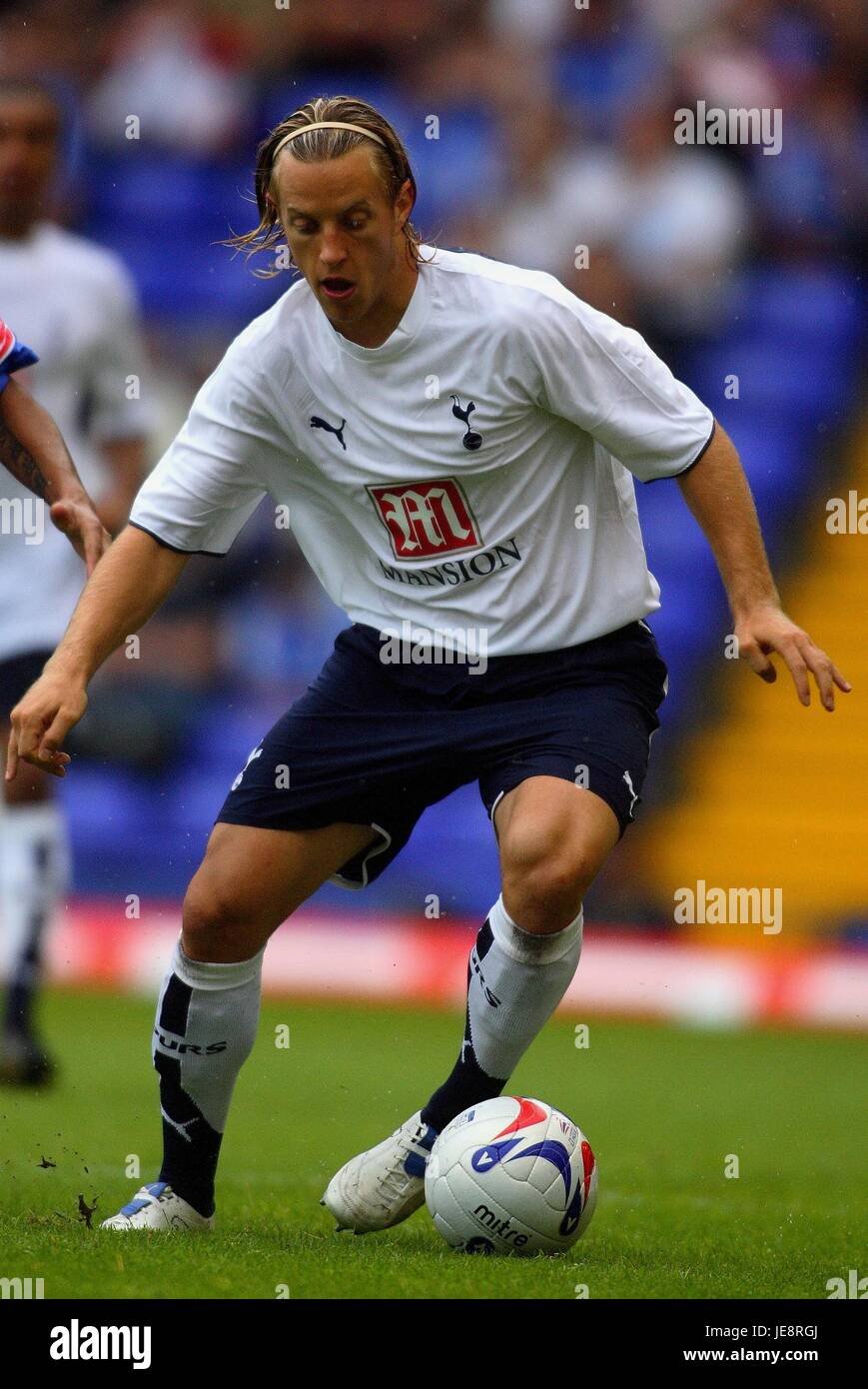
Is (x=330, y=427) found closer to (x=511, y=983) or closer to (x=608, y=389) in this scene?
(x=608, y=389)

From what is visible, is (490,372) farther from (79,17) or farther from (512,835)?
(79,17)

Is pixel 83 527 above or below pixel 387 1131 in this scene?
above

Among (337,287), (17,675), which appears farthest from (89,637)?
(17,675)

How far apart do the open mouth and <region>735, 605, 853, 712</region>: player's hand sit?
3.30 ft

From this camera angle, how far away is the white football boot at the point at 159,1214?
4196mm

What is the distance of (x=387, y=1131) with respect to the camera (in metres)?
6.20

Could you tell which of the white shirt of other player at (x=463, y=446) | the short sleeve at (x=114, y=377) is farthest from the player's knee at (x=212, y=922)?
the short sleeve at (x=114, y=377)

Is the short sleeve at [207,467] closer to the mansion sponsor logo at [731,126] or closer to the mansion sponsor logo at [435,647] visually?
the mansion sponsor logo at [435,647]

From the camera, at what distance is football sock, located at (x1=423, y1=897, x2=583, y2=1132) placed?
13.6 feet

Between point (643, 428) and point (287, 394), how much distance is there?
75cm

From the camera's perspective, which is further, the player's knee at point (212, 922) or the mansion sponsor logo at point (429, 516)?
the mansion sponsor logo at point (429, 516)

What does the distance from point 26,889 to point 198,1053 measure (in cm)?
271
